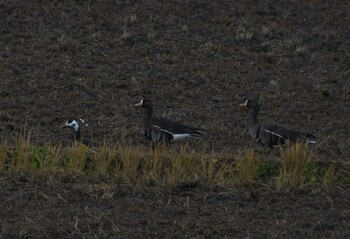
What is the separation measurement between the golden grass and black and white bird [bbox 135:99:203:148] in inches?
73.8

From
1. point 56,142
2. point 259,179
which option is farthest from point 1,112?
point 259,179

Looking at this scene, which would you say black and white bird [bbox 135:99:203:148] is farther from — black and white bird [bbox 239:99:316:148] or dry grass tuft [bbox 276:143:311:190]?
dry grass tuft [bbox 276:143:311:190]

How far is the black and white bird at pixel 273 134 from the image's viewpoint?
43.5 feet

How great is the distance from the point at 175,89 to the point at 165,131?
12.0 ft

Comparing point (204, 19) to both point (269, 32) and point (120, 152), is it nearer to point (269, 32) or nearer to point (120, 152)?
point (269, 32)

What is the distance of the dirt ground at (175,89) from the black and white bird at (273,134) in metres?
0.41

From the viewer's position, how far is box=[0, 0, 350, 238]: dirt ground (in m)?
9.65

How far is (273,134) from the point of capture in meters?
13.6

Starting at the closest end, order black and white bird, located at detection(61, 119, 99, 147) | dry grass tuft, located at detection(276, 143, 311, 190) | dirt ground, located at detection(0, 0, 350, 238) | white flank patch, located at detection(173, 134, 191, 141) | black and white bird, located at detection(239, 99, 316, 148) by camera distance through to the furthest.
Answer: dirt ground, located at detection(0, 0, 350, 238), dry grass tuft, located at detection(276, 143, 311, 190), black and white bird, located at detection(239, 99, 316, 148), white flank patch, located at detection(173, 134, 191, 141), black and white bird, located at detection(61, 119, 99, 147)

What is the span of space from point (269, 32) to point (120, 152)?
9.44 m

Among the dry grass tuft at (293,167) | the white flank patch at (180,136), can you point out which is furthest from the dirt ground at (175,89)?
the white flank patch at (180,136)

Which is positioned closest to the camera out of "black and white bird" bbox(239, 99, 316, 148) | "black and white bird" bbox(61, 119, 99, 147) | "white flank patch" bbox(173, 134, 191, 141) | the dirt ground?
the dirt ground

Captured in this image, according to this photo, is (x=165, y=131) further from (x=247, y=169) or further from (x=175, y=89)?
(x=175, y=89)

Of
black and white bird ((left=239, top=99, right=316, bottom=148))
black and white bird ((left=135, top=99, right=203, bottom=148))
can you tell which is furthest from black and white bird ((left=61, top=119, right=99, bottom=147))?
black and white bird ((left=239, top=99, right=316, bottom=148))
